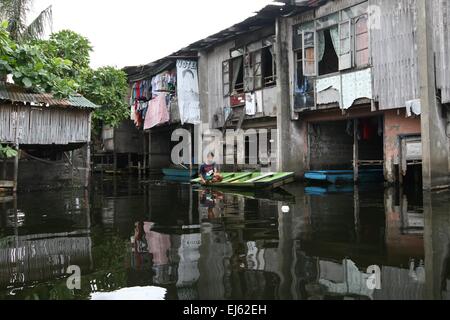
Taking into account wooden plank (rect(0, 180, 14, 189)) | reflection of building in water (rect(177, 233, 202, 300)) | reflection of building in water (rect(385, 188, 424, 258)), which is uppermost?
wooden plank (rect(0, 180, 14, 189))

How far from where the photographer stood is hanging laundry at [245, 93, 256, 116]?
19.6m

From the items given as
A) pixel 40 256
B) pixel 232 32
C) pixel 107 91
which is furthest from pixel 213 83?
pixel 40 256

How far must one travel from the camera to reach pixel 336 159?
19.0 m

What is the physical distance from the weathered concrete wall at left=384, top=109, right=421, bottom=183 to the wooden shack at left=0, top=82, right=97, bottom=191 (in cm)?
1077

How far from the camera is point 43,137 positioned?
52.7ft

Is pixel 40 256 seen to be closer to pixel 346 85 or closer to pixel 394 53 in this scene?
pixel 394 53

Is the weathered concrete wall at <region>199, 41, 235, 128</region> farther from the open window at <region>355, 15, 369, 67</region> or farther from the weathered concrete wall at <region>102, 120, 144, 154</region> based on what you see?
the weathered concrete wall at <region>102, 120, 144, 154</region>

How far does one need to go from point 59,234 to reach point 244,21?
13.3 meters

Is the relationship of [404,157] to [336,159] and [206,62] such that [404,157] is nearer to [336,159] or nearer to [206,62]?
[336,159]

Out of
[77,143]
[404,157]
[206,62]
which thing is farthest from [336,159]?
[77,143]

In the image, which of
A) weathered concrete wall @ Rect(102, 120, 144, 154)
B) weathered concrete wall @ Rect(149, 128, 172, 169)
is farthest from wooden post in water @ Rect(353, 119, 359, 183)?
weathered concrete wall @ Rect(102, 120, 144, 154)

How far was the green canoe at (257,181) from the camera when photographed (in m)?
13.7

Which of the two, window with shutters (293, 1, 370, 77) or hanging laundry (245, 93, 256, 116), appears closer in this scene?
window with shutters (293, 1, 370, 77)

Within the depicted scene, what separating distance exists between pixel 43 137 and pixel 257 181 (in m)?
8.04
